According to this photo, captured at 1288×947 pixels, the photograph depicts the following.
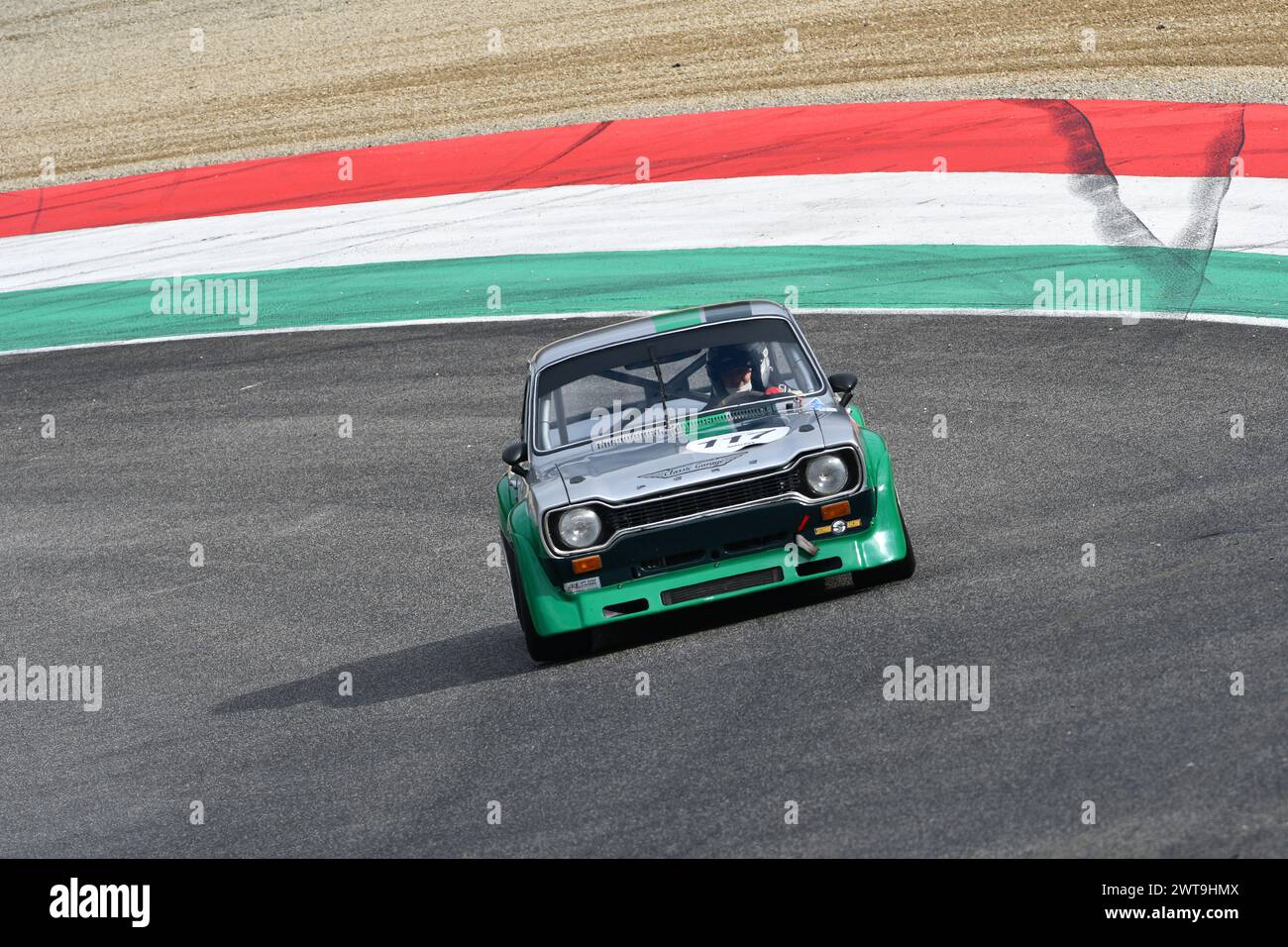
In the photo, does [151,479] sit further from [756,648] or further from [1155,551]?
[1155,551]

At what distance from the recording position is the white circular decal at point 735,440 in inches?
324

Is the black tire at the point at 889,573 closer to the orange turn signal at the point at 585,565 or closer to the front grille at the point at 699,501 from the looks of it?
the front grille at the point at 699,501

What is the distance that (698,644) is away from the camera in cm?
817

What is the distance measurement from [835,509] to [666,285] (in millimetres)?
8938

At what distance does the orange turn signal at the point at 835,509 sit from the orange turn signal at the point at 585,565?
111cm

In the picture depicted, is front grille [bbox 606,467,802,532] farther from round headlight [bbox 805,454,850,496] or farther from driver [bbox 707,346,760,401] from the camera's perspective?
driver [bbox 707,346,760,401]

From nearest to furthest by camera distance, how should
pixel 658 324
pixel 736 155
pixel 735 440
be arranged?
pixel 735 440 → pixel 658 324 → pixel 736 155

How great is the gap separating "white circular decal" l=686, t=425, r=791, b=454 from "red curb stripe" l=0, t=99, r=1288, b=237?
10547 millimetres

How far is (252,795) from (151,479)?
690 cm

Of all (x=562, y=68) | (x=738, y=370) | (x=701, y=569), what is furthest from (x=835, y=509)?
(x=562, y=68)

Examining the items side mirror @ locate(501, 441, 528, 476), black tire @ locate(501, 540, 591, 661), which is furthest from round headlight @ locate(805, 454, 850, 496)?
side mirror @ locate(501, 441, 528, 476)

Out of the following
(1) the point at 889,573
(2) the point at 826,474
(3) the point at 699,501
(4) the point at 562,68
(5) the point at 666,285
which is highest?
(4) the point at 562,68

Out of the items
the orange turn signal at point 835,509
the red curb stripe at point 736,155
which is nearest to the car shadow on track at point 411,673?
the orange turn signal at point 835,509

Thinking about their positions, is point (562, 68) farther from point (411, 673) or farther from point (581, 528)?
point (581, 528)
